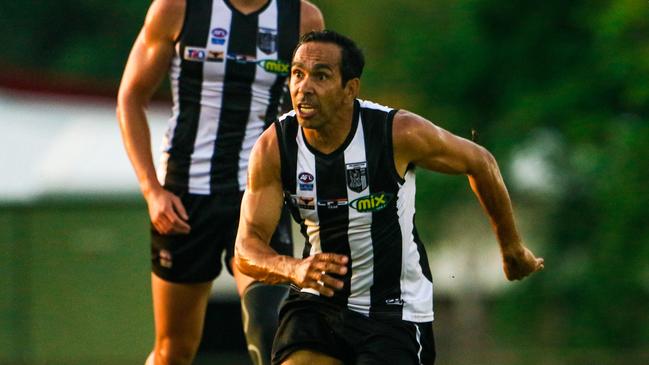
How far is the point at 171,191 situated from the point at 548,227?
12.5 metres

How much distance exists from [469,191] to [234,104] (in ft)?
40.0

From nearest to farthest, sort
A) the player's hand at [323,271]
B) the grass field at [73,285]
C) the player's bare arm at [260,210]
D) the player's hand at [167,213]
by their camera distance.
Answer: the player's hand at [323,271], the player's bare arm at [260,210], the player's hand at [167,213], the grass field at [73,285]

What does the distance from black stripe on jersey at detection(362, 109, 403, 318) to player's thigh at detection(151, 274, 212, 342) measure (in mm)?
1637

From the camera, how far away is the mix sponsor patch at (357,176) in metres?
6.83

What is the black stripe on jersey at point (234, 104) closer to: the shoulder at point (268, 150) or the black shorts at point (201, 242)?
the black shorts at point (201, 242)

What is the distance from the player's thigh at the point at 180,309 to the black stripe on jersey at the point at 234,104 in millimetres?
537

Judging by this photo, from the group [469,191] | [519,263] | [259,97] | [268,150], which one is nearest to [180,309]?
[259,97]

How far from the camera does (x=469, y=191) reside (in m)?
20.1

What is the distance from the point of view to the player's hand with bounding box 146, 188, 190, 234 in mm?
7953

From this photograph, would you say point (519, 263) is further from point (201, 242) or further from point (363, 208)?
point (201, 242)

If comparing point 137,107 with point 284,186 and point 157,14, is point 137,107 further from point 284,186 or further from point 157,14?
point 284,186

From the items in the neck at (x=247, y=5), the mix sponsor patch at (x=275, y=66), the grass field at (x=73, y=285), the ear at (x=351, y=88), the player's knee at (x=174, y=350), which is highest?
the neck at (x=247, y=5)

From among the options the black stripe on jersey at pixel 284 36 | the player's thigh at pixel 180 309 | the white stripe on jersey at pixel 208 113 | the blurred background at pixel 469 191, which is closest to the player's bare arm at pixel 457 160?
the black stripe on jersey at pixel 284 36

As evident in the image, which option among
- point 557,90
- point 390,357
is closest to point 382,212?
point 390,357
